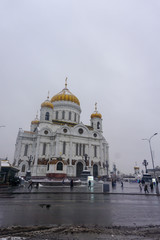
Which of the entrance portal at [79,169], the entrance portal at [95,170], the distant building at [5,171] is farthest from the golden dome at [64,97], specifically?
the distant building at [5,171]

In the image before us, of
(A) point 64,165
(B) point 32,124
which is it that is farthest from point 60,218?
(B) point 32,124

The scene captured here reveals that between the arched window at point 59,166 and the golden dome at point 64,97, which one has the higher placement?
the golden dome at point 64,97

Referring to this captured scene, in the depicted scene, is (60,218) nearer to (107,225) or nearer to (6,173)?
(107,225)

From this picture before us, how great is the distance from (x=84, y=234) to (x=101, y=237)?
21.8 inches

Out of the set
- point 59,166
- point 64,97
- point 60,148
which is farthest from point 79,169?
point 64,97

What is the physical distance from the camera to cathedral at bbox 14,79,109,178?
41125mm

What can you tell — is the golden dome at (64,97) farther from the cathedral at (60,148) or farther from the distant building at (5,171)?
the distant building at (5,171)

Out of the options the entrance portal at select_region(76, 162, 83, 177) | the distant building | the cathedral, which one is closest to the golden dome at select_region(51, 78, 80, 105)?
the cathedral

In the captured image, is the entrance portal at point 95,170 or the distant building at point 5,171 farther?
the entrance portal at point 95,170

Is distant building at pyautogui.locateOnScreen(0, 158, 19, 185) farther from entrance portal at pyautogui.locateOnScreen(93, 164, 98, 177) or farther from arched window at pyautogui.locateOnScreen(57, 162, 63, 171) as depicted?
entrance portal at pyautogui.locateOnScreen(93, 164, 98, 177)

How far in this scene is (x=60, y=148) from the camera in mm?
43219

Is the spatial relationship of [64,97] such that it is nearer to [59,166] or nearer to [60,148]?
[60,148]

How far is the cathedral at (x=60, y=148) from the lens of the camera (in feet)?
135

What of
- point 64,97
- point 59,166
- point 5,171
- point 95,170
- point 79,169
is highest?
point 64,97
